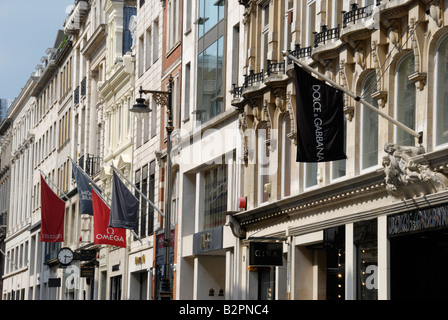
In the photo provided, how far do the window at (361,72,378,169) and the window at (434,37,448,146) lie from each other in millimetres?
3188

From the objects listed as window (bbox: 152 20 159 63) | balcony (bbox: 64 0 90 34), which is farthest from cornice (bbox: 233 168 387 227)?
balcony (bbox: 64 0 90 34)

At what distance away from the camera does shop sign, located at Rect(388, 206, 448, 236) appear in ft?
69.9

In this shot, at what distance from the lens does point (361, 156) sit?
2595 cm

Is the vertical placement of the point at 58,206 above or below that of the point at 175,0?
below

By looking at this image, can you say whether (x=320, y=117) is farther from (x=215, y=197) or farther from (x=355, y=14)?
(x=215, y=197)

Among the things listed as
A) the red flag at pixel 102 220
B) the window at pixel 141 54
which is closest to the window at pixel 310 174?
the red flag at pixel 102 220

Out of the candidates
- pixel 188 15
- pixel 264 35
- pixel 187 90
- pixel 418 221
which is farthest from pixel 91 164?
pixel 418 221

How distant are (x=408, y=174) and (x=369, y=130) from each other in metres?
3.81

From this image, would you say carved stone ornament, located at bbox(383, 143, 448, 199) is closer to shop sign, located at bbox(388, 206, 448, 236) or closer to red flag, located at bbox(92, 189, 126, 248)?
shop sign, located at bbox(388, 206, 448, 236)

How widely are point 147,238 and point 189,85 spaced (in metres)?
8.95

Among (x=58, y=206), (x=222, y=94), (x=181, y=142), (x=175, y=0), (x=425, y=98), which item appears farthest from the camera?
(x=58, y=206)

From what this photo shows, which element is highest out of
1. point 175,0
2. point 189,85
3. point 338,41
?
point 175,0
